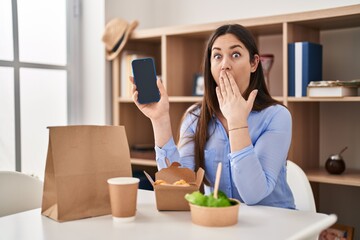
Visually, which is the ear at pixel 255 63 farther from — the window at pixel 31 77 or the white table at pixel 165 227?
the window at pixel 31 77

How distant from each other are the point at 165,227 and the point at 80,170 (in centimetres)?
28

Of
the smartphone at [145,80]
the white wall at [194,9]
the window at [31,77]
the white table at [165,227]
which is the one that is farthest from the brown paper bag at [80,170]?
the white wall at [194,9]

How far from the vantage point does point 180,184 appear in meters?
1.27

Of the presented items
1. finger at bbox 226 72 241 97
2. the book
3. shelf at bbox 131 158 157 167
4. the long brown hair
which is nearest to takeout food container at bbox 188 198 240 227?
finger at bbox 226 72 241 97

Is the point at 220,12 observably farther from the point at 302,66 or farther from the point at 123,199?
the point at 123,199

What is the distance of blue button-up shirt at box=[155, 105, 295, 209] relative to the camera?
141 cm

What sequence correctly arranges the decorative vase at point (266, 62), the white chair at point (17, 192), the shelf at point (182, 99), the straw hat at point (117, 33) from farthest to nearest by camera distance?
the straw hat at point (117, 33) < the shelf at point (182, 99) < the decorative vase at point (266, 62) < the white chair at point (17, 192)

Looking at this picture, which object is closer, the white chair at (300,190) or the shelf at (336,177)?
the white chair at (300,190)

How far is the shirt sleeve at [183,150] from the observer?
157 cm

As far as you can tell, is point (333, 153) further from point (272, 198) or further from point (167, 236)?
point (167, 236)

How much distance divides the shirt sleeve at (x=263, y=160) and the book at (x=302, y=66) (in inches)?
31.5

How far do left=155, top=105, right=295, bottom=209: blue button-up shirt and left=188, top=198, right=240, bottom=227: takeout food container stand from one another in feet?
1.02

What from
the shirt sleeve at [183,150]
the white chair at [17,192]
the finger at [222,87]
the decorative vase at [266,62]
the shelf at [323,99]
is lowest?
the white chair at [17,192]

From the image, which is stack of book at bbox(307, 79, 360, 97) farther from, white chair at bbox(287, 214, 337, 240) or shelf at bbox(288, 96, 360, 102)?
white chair at bbox(287, 214, 337, 240)
